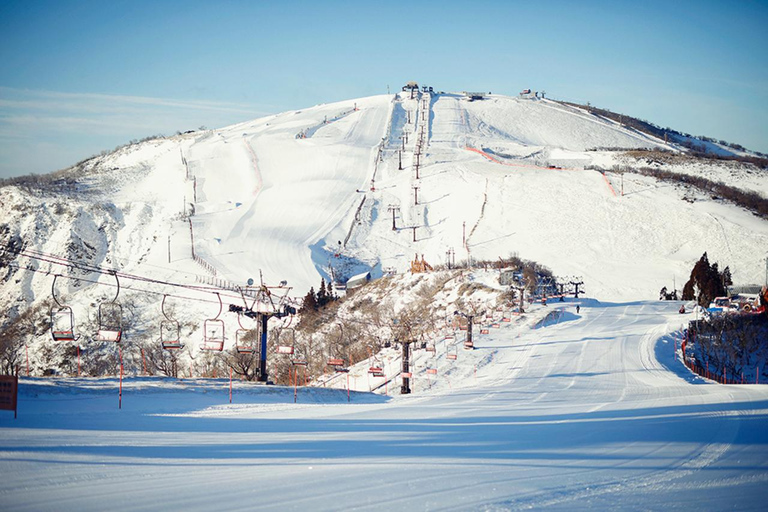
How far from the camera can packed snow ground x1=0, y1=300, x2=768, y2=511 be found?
7.39m

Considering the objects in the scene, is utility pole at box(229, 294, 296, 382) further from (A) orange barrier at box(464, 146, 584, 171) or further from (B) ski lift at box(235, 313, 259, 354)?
(A) orange barrier at box(464, 146, 584, 171)

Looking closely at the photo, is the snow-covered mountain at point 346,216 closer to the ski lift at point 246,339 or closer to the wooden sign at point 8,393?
the ski lift at point 246,339

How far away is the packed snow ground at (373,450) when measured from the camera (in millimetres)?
7387

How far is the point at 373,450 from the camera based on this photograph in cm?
998

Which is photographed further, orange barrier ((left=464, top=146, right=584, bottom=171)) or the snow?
orange barrier ((left=464, top=146, right=584, bottom=171))

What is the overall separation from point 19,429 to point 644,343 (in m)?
29.6

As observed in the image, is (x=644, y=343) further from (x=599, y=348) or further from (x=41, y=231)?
(x=41, y=231)

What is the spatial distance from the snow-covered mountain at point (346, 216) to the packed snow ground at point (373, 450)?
2747 centimetres

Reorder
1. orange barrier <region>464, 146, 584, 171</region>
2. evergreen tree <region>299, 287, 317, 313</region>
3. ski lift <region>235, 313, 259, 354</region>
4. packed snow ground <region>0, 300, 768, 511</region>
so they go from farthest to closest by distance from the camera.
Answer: orange barrier <region>464, 146, 584, 171</region>, evergreen tree <region>299, 287, 317, 313</region>, ski lift <region>235, 313, 259, 354</region>, packed snow ground <region>0, 300, 768, 511</region>

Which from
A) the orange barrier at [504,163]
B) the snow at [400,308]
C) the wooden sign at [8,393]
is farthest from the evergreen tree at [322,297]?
the orange barrier at [504,163]

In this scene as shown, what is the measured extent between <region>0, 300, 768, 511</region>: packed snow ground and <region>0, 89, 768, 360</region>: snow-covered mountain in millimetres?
27470

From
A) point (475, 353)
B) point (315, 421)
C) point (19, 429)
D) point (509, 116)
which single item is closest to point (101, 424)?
point (19, 429)

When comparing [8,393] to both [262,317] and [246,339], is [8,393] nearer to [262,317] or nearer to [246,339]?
[262,317]

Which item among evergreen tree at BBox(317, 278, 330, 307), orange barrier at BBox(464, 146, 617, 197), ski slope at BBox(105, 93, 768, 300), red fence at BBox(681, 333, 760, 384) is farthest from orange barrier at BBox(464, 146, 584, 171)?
red fence at BBox(681, 333, 760, 384)
